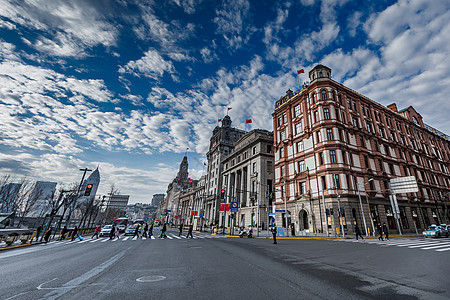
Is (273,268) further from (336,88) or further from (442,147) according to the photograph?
(442,147)

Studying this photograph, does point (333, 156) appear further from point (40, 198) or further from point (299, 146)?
point (40, 198)

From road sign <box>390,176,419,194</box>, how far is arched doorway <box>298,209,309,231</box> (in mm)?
13004

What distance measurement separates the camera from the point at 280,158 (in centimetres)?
3878

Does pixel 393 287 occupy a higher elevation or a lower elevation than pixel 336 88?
lower

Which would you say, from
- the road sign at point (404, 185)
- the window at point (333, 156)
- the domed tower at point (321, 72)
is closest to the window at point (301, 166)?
the window at point (333, 156)

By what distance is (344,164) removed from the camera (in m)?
28.9

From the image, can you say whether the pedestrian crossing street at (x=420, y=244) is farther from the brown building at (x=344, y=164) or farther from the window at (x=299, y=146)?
the window at (x=299, y=146)

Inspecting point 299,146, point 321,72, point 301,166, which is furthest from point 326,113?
point 301,166

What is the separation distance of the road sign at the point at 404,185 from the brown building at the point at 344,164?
166 centimetres

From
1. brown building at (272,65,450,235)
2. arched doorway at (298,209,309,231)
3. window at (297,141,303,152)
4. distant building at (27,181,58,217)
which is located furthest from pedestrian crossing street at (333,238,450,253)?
distant building at (27,181,58,217)

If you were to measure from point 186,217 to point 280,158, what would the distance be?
229ft

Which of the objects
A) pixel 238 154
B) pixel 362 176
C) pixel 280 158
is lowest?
pixel 362 176

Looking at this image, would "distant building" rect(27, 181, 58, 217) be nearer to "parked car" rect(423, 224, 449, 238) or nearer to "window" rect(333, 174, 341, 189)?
"window" rect(333, 174, 341, 189)

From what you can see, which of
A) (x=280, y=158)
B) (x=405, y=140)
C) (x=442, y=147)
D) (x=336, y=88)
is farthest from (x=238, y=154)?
(x=442, y=147)
